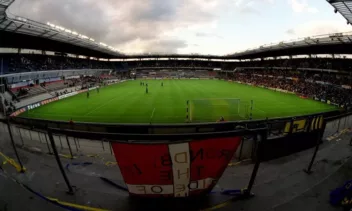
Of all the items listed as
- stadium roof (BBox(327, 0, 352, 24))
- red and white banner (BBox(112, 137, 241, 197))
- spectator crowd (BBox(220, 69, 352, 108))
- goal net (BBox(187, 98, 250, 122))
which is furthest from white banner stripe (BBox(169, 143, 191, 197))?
spectator crowd (BBox(220, 69, 352, 108))

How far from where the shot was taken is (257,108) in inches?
1083

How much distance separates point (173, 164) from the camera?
397 cm

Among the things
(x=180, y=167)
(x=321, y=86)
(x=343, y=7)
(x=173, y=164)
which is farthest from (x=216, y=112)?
(x=321, y=86)

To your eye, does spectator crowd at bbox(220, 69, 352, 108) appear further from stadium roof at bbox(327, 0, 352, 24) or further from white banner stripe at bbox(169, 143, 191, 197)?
white banner stripe at bbox(169, 143, 191, 197)

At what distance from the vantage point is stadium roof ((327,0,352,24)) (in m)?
17.6

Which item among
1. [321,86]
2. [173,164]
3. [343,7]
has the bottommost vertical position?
[321,86]

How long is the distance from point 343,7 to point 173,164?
25.5 metres

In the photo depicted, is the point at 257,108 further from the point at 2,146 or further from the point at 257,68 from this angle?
the point at 257,68

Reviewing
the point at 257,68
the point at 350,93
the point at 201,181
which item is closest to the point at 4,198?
the point at 201,181

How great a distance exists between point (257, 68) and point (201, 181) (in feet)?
264

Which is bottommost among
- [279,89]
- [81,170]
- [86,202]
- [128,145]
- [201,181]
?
[279,89]

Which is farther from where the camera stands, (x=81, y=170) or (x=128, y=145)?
(x=81, y=170)

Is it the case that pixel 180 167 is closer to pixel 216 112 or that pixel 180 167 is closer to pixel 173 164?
pixel 173 164

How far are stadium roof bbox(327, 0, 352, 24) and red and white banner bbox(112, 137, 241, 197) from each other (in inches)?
862
